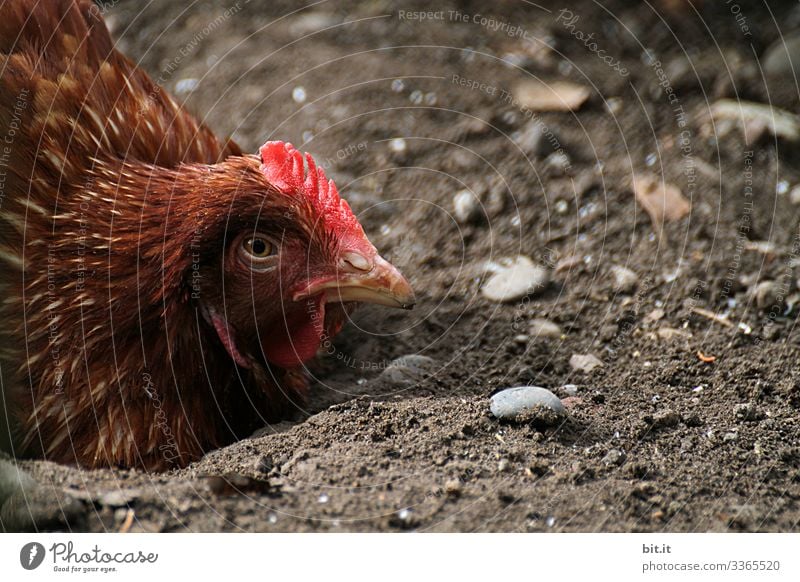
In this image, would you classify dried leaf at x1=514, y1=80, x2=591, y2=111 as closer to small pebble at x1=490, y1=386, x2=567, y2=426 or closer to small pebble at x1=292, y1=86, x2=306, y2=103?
small pebble at x1=292, y1=86, x2=306, y2=103

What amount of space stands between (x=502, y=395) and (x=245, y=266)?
0.88 m

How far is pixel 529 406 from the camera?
2.58 metres

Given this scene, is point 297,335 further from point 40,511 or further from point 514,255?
point 514,255

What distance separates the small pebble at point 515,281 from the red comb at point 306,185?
0.94 meters

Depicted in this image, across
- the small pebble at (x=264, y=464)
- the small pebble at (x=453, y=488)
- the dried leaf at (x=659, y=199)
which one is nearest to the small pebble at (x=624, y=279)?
the dried leaf at (x=659, y=199)

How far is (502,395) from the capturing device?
8.70 feet

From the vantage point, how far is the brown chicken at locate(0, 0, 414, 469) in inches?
96.9

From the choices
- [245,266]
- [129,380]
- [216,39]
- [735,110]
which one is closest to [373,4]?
[216,39]

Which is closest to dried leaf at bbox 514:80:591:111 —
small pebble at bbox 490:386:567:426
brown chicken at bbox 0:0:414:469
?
brown chicken at bbox 0:0:414:469

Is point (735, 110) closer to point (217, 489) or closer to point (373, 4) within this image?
point (373, 4)

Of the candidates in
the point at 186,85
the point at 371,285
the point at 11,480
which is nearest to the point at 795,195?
the point at 371,285

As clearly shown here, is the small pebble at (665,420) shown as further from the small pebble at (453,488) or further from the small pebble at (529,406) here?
the small pebble at (453,488)

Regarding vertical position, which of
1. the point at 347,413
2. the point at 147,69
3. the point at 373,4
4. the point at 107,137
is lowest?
the point at 347,413
